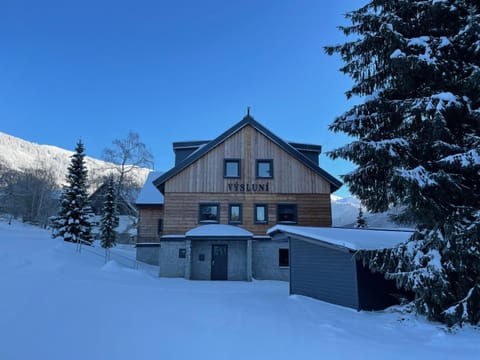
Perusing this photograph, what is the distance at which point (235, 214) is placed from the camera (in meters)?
18.0

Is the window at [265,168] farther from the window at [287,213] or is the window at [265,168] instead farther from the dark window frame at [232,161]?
the window at [287,213]

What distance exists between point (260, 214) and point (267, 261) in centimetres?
272

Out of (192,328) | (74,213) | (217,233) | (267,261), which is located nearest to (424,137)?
(192,328)

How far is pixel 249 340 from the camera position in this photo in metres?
5.82

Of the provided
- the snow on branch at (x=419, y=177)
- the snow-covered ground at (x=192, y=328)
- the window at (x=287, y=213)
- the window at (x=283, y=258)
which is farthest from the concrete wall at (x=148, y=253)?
the snow on branch at (x=419, y=177)

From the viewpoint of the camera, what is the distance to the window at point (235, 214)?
17922 millimetres

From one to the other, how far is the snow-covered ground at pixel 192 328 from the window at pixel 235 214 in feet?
25.0

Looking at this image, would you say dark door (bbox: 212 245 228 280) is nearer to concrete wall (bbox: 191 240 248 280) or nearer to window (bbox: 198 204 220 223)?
concrete wall (bbox: 191 240 248 280)

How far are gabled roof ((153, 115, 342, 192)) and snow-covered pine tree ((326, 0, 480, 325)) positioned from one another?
31.5ft

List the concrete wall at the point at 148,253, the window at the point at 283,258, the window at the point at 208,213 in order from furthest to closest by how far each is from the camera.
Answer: the concrete wall at the point at 148,253
the window at the point at 208,213
the window at the point at 283,258

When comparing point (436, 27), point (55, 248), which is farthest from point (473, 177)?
point (55, 248)

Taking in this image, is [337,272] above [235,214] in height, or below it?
below

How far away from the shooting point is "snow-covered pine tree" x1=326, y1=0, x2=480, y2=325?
6383 millimetres

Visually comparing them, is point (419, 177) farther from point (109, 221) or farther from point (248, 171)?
point (109, 221)
